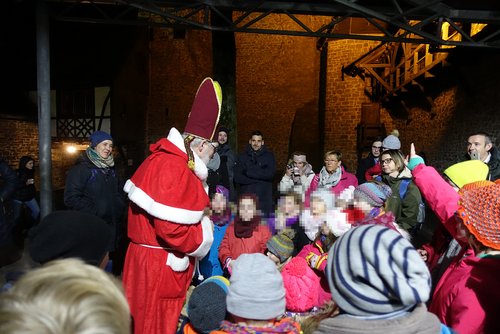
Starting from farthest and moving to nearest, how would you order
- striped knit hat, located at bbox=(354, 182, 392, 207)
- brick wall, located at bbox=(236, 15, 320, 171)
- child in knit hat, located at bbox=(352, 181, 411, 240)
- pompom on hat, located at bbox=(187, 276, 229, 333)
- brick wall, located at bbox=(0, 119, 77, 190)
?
brick wall, located at bbox=(236, 15, 320, 171)
brick wall, located at bbox=(0, 119, 77, 190)
striped knit hat, located at bbox=(354, 182, 392, 207)
child in knit hat, located at bbox=(352, 181, 411, 240)
pompom on hat, located at bbox=(187, 276, 229, 333)

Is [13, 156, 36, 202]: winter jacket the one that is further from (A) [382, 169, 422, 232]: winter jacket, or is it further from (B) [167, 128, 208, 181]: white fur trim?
(A) [382, 169, 422, 232]: winter jacket

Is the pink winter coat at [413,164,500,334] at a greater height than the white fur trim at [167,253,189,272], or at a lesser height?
greater

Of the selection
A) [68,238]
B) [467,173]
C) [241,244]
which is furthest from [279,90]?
[68,238]

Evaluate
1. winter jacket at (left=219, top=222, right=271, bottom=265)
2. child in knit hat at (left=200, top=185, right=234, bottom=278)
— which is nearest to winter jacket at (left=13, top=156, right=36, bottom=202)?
child in knit hat at (left=200, top=185, right=234, bottom=278)

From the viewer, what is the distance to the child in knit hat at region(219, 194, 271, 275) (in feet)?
11.3

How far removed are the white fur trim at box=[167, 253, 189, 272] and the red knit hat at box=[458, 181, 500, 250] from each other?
1701 millimetres

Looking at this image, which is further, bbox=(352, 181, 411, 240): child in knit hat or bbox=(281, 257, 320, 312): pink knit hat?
bbox=(352, 181, 411, 240): child in knit hat

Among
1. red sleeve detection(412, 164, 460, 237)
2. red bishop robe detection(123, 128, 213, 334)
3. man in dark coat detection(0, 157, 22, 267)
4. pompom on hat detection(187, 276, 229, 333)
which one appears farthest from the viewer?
man in dark coat detection(0, 157, 22, 267)

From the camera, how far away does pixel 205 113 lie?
2.84 meters

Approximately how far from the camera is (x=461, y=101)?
911 centimetres

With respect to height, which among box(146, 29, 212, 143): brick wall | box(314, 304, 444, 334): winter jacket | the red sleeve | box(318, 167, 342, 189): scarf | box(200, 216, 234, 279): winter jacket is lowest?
box(200, 216, 234, 279): winter jacket

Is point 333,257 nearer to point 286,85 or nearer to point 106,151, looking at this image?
point 106,151

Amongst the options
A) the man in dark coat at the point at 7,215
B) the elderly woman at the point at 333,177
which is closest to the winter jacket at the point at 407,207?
Answer: the elderly woman at the point at 333,177

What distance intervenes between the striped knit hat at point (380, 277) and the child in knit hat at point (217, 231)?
2.59m
